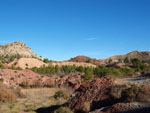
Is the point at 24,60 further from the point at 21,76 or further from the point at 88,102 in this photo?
the point at 88,102

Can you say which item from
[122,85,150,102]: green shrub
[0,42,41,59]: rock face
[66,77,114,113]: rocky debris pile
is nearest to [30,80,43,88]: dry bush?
[66,77,114,113]: rocky debris pile

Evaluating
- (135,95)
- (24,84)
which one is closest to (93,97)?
(135,95)

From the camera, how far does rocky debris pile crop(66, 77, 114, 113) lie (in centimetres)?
876

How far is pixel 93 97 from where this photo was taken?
9.20 m

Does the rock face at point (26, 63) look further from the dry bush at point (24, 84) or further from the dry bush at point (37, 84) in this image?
the dry bush at point (37, 84)

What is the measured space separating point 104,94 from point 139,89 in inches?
68.7

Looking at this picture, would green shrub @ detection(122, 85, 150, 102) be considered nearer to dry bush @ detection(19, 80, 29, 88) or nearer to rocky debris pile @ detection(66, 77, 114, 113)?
rocky debris pile @ detection(66, 77, 114, 113)

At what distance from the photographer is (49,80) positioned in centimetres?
2348

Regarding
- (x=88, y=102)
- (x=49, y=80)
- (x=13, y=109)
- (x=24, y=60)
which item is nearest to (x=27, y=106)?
(x=13, y=109)

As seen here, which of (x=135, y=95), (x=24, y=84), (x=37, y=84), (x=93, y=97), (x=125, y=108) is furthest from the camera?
(x=24, y=84)

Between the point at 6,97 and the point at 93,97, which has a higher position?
the point at 93,97

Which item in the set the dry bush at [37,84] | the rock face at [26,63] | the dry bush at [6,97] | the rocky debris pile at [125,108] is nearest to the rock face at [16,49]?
the rock face at [26,63]

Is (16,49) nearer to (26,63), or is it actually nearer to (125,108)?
(26,63)

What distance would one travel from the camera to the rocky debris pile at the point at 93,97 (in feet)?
28.7
